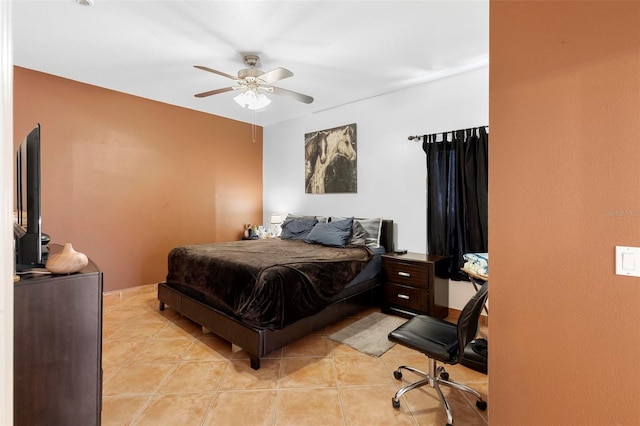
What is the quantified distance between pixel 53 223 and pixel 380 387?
→ 399 centimetres

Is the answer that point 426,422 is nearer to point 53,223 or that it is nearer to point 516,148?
point 516,148

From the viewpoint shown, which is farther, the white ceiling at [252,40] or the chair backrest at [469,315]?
the white ceiling at [252,40]

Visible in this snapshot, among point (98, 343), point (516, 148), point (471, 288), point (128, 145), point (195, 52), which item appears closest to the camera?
point (516, 148)

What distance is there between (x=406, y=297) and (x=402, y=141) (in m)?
1.94

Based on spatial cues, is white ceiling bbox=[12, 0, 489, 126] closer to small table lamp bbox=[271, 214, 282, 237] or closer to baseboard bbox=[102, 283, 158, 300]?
small table lamp bbox=[271, 214, 282, 237]

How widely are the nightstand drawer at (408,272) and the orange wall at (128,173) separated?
2996 millimetres

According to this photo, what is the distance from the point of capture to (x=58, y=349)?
1.16 meters

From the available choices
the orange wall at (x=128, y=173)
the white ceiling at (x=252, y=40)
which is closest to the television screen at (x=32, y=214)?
the white ceiling at (x=252, y=40)

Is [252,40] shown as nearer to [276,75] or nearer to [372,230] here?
[276,75]

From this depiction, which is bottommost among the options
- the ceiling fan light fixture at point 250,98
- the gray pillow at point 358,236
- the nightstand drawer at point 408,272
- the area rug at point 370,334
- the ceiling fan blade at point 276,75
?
the area rug at point 370,334

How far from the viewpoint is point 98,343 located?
128 cm

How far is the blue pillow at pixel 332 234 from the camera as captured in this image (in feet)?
12.2

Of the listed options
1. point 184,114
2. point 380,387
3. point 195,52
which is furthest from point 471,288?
point 184,114

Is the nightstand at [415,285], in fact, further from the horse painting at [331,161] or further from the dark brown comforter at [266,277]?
the horse painting at [331,161]
